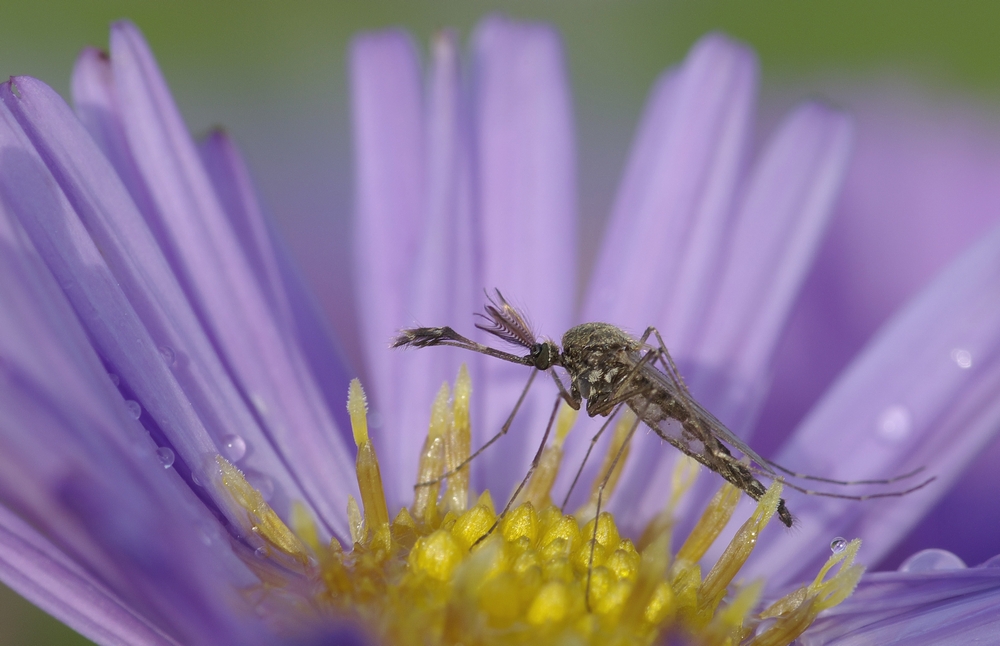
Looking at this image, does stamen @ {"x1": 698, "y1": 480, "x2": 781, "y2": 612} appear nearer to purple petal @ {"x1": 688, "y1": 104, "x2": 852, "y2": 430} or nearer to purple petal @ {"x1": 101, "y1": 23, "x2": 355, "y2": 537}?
purple petal @ {"x1": 688, "y1": 104, "x2": 852, "y2": 430}

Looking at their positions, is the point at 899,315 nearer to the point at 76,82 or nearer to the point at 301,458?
the point at 301,458

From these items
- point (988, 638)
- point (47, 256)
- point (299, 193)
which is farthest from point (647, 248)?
point (299, 193)

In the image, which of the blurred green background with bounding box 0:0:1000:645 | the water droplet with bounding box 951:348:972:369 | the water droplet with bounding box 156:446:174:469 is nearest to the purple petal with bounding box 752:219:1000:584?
the water droplet with bounding box 951:348:972:369

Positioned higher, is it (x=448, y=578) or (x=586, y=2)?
(x=586, y=2)

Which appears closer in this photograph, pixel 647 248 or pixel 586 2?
pixel 647 248

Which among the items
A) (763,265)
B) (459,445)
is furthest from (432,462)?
(763,265)

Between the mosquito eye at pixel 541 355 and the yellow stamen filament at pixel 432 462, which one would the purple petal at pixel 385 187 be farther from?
the mosquito eye at pixel 541 355
